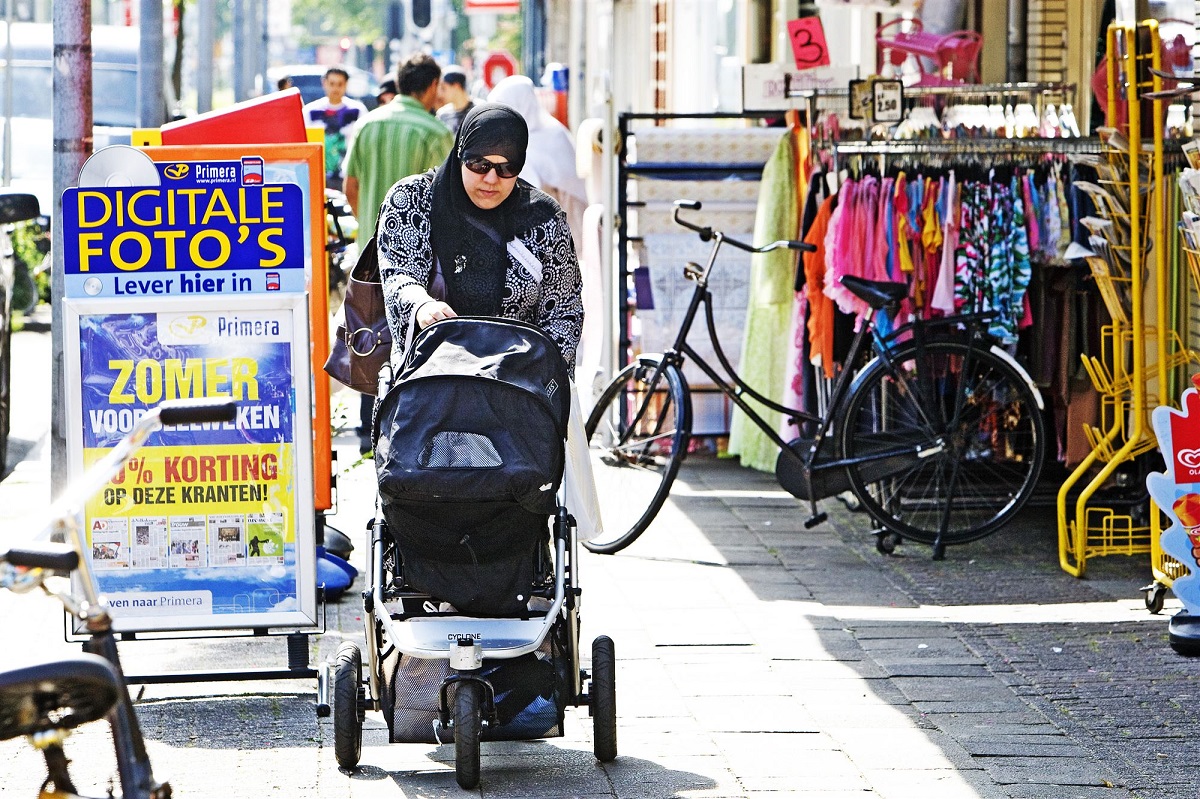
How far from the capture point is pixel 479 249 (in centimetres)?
534

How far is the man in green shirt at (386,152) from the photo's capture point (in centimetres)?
977

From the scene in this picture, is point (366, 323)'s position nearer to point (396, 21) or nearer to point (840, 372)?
point (840, 372)

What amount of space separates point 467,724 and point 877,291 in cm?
329

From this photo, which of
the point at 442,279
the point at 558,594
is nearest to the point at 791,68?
the point at 442,279

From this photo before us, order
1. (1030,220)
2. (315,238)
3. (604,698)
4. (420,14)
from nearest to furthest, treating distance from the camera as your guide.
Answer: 1. (604,698)
2. (315,238)
3. (1030,220)
4. (420,14)

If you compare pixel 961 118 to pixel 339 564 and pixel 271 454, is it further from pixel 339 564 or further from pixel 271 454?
pixel 271 454

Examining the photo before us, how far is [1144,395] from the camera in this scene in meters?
7.07

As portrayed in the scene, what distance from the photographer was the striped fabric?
9766mm

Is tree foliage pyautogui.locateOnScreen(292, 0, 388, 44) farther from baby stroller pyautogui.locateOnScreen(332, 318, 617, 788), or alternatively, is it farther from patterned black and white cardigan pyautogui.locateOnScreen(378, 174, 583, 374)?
baby stroller pyautogui.locateOnScreen(332, 318, 617, 788)

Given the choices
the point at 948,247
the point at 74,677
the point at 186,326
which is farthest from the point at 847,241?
the point at 74,677

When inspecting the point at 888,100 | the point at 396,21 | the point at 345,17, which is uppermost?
the point at 345,17

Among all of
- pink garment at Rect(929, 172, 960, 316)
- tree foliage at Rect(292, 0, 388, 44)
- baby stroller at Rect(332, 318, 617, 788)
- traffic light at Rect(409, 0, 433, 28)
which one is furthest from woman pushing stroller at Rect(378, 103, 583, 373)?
tree foliage at Rect(292, 0, 388, 44)

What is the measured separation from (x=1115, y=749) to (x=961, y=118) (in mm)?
4682

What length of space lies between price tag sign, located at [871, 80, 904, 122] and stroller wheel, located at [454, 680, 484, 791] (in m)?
4.33
